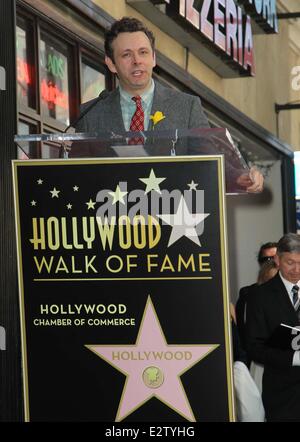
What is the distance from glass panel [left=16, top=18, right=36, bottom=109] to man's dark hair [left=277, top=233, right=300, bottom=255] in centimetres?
204

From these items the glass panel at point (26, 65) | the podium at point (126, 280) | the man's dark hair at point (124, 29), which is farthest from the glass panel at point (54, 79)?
the podium at point (126, 280)

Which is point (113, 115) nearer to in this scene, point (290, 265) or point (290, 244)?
point (290, 265)

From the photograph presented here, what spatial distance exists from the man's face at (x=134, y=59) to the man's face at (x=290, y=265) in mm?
2744

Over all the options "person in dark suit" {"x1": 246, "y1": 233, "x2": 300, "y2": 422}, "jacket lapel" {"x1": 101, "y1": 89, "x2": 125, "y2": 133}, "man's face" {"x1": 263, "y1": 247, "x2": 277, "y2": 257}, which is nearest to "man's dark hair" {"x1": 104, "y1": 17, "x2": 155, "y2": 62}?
"jacket lapel" {"x1": 101, "y1": 89, "x2": 125, "y2": 133}

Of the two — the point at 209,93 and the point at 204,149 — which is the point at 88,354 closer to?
the point at 204,149

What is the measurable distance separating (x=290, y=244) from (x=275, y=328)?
0.95m

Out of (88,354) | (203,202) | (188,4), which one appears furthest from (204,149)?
(188,4)

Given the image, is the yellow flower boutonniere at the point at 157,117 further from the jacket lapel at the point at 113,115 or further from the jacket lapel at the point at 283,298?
the jacket lapel at the point at 283,298

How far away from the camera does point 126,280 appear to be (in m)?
3.85

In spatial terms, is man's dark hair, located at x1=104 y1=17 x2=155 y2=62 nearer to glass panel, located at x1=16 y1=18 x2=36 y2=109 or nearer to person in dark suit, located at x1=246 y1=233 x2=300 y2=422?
person in dark suit, located at x1=246 y1=233 x2=300 y2=422

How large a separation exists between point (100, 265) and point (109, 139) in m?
0.45

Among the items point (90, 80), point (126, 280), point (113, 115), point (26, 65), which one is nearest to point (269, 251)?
point (90, 80)

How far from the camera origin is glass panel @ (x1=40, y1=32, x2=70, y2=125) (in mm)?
7967

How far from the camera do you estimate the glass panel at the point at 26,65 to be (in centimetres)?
747
